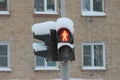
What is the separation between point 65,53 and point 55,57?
0.20 m

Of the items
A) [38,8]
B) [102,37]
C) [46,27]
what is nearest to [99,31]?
[102,37]

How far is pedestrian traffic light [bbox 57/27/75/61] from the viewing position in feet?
23.6

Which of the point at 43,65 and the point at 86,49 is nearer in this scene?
the point at 43,65

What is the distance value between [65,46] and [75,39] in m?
16.6

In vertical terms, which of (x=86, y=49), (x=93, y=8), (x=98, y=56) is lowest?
(x=98, y=56)

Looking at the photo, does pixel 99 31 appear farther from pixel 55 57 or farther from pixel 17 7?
pixel 55 57

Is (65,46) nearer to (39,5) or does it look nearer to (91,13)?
(39,5)

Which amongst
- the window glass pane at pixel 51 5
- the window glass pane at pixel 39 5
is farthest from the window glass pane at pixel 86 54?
the window glass pane at pixel 39 5

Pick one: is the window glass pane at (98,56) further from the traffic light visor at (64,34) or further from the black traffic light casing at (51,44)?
the traffic light visor at (64,34)

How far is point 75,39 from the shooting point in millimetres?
23766

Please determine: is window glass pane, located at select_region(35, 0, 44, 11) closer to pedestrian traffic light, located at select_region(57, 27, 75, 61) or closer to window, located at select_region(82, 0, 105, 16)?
window, located at select_region(82, 0, 105, 16)

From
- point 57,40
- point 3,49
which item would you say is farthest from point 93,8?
point 57,40

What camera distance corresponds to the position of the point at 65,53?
7250mm

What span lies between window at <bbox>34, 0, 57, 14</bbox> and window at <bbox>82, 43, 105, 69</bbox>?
215cm
